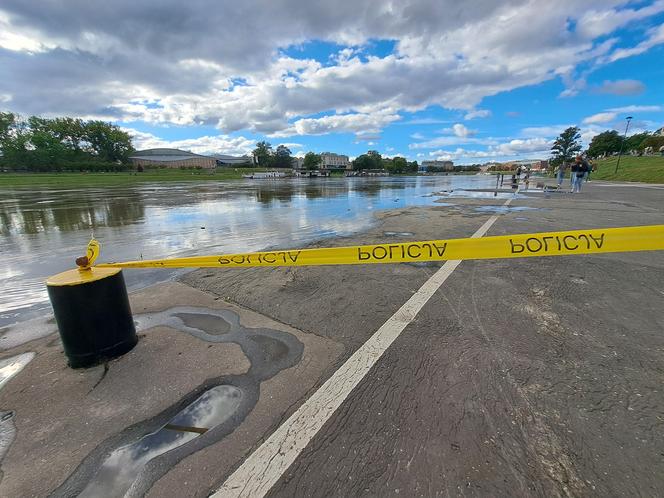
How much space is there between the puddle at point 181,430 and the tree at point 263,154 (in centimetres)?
16294

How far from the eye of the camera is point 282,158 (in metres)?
158

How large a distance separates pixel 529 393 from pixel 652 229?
81.2 inches

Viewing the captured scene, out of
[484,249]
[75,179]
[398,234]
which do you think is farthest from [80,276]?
[75,179]

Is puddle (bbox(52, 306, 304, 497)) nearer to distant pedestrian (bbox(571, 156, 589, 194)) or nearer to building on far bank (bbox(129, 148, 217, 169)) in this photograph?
distant pedestrian (bbox(571, 156, 589, 194))

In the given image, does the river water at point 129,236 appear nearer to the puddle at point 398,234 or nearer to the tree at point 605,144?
the puddle at point 398,234

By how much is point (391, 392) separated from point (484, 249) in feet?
6.00

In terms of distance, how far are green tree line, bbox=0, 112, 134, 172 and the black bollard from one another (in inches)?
3947

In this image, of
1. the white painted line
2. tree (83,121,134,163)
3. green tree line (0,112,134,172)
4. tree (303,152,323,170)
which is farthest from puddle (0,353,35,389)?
tree (303,152,323,170)

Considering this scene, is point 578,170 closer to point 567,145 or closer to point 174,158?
point 567,145

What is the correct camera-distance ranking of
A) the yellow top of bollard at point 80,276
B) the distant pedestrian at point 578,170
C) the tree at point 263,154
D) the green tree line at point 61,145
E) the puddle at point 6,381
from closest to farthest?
the puddle at point 6,381 < the yellow top of bollard at point 80,276 < the distant pedestrian at point 578,170 < the green tree line at point 61,145 < the tree at point 263,154

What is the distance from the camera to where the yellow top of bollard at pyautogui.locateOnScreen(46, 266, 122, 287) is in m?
2.63

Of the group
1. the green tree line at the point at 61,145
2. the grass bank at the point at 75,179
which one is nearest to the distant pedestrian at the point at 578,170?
the grass bank at the point at 75,179

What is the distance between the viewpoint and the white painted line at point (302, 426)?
1.71 meters

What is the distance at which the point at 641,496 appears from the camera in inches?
63.0
